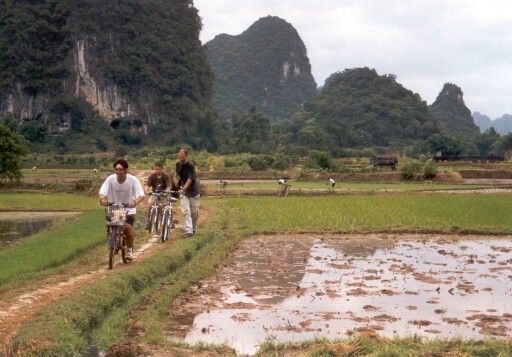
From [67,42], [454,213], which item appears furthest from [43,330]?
[67,42]

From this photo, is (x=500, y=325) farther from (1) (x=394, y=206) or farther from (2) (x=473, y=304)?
(1) (x=394, y=206)

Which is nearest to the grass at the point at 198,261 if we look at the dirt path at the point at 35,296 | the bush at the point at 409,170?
the dirt path at the point at 35,296

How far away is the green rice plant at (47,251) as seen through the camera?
836cm

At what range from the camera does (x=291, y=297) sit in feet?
22.7

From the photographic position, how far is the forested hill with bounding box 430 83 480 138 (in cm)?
9344

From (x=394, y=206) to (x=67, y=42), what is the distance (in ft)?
206

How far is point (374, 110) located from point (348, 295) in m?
74.7

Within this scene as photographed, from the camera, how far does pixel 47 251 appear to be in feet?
32.9

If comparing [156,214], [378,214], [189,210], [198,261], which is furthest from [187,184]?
[378,214]

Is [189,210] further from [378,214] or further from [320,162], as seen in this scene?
[320,162]

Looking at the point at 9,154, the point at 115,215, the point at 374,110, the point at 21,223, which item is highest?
the point at 374,110

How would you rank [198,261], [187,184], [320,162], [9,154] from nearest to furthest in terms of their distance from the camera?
[198,261] → [187,184] → [9,154] → [320,162]

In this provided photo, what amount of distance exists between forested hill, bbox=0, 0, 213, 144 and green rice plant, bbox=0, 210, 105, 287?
61.6 m

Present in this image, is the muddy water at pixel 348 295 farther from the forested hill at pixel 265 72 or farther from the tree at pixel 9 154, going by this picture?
the forested hill at pixel 265 72
